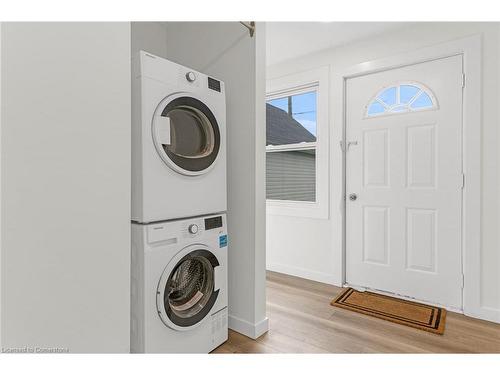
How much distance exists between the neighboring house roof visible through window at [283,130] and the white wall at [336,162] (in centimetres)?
35

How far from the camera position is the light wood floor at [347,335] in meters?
1.74

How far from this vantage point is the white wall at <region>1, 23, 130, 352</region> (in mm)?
758

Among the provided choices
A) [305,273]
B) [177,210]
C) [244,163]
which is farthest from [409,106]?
[177,210]

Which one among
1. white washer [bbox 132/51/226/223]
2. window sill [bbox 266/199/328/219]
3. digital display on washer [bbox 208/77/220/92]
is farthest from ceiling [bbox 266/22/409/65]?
window sill [bbox 266/199/328/219]

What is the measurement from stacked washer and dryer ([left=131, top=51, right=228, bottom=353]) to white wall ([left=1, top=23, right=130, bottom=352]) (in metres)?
0.43

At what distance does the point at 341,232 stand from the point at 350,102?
4.06 feet

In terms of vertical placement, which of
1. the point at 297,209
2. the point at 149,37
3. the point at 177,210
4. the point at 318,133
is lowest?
the point at 297,209

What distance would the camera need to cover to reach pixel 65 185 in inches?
33.0

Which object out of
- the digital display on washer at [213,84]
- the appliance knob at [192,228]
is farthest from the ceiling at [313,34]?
the appliance knob at [192,228]

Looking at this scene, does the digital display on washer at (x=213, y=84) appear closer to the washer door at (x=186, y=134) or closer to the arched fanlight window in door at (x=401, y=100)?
the washer door at (x=186, y=134)

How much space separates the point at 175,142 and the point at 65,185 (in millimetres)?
765

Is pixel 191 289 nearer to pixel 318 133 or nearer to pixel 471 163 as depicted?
pixel 318 133

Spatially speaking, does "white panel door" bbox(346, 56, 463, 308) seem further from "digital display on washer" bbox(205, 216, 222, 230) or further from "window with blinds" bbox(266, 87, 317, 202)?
"digital display on washer" bbox(205, 216, 222, 230)
